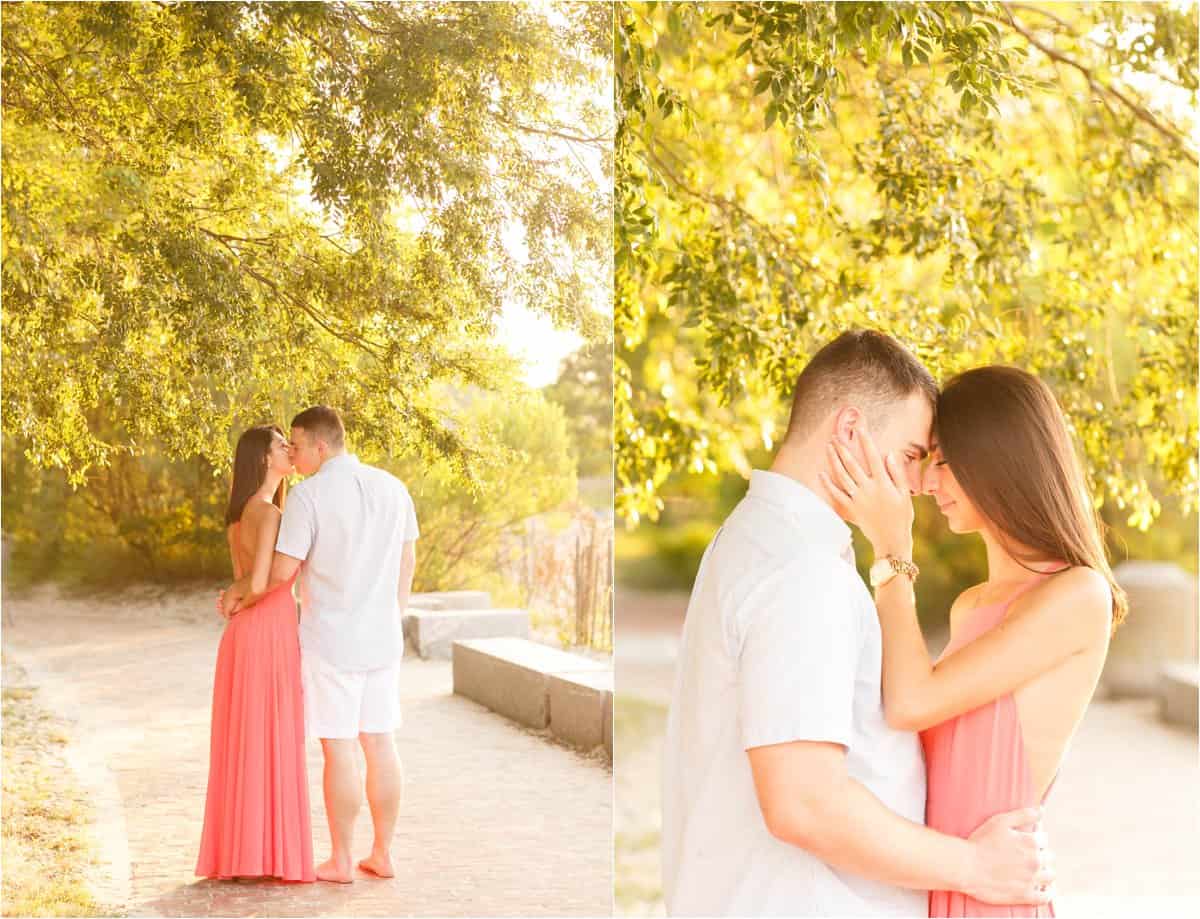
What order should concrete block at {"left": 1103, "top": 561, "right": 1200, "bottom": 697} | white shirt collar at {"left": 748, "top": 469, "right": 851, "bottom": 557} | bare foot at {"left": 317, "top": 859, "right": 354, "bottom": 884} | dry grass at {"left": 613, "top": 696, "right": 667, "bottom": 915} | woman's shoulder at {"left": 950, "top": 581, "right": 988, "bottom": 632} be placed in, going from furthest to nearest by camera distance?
concrete block at {"left": 1103, "top": 561, "right": 1200, "bottom": 697}, dry grass at {"left": 613, "top": 696, "right": 667, "bottom": 915}, bare foot at {"left": 317, "top": 859, "right": 354, "bottom": 884}, woman's shoulder at {"left": 950, "top": 581, "right": 988, "bottom": 632}, white shirt collar at {"left": 748, "top": 469, "right": 851, "bottom": 557}

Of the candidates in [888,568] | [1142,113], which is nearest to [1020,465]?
[888,568]

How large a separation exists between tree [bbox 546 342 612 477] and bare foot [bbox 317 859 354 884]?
109 cm

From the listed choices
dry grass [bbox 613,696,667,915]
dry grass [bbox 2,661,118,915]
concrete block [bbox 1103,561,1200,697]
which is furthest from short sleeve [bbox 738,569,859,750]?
concrete block [bbox 1103,561,1200,697]

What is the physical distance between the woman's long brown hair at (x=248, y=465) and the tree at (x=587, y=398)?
0.68m

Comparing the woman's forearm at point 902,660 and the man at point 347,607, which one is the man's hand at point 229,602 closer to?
the man at point 347,607

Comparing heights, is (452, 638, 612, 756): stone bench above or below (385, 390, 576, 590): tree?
below

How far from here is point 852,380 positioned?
153 cm

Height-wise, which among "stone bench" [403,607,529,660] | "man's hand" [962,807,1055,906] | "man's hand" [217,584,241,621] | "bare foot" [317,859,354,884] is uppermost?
"man's hand" [217,584,241,621]

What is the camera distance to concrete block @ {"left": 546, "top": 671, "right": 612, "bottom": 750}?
314cm

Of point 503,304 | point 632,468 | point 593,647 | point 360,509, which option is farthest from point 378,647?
point 632,468

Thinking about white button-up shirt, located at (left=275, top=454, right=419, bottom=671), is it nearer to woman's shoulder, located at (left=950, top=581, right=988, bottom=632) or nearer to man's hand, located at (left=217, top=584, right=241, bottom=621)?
man's hand, located at (left=217, top=584, right=241, bottom=621)

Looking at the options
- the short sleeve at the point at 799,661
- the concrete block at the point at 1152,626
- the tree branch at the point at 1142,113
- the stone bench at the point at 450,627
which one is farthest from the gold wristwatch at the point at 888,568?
the concrete block at the point at 1152,626

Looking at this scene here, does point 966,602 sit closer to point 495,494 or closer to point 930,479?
point 930,479

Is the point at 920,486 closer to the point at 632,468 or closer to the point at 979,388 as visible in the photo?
the point at 979,388
